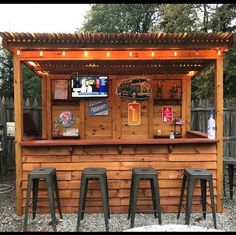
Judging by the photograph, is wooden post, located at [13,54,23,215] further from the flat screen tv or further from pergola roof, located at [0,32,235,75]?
the flat screen tv

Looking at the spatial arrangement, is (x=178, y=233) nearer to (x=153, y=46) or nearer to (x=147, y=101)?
(x=153, y=46)

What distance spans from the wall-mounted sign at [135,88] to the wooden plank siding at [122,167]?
2.29m

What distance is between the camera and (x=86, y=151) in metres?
4.27

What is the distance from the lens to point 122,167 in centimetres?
428

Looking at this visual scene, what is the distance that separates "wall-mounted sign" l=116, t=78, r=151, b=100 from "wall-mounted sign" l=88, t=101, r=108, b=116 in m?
0.38

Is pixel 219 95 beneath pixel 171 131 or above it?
above

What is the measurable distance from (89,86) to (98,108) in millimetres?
496

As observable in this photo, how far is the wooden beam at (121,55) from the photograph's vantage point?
14.2 ft

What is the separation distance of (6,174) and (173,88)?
4.10 m

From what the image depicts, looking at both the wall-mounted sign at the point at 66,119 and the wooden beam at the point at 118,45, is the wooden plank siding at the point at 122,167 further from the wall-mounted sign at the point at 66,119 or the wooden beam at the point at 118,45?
the wall-mounted sign at the point at 66,119

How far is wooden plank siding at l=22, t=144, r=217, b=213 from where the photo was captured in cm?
425

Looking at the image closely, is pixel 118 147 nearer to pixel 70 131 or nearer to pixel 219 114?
pixel 219 114

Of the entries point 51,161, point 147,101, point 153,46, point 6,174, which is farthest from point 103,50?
point 6,174

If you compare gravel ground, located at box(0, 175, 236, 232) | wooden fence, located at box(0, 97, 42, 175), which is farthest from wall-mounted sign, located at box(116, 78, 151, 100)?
gravel ground, located at box(0, 175, 236, 232)
